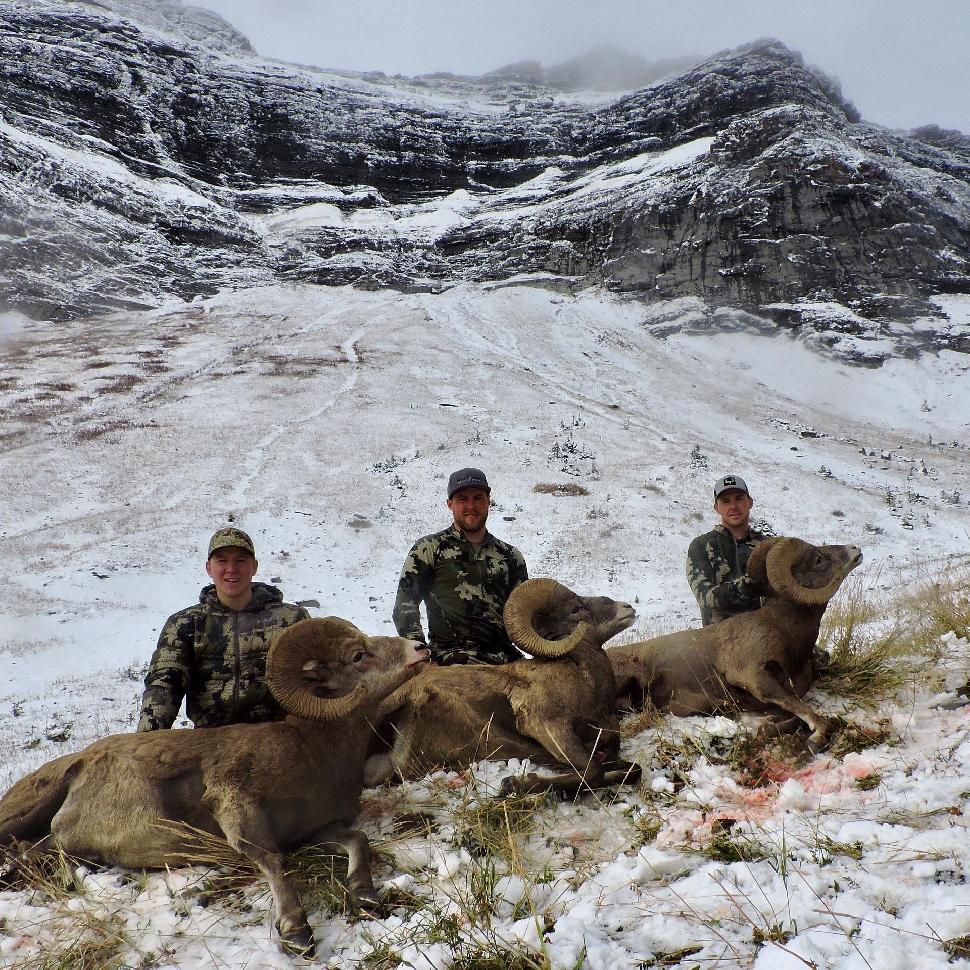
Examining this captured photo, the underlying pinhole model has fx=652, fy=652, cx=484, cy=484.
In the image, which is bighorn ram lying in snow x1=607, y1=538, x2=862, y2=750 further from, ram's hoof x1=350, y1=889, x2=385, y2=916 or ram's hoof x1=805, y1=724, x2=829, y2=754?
ram's hoof x1=350, y1=889, x2=385, y2=916

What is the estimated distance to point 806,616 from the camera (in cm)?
457

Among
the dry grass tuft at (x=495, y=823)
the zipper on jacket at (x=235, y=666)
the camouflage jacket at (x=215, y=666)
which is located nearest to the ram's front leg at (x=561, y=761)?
the dry grass tuft at (x=495, y=823)

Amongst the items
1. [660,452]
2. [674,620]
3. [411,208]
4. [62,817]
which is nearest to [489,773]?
[62,817]

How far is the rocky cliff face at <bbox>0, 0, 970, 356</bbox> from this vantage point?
185 ft

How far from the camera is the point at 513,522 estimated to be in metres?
18.8

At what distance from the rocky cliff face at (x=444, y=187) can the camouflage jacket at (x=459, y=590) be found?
53.1 meters

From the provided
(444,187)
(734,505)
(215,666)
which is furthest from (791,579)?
(444,187)

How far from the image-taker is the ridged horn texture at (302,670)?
11.9 feet

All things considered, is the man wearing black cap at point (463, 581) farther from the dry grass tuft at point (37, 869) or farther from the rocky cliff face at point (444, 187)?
the rocky cliff face at point (444, 187)

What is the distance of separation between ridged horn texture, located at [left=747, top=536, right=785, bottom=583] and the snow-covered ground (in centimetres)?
114

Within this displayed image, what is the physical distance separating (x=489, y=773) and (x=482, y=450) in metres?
21.5

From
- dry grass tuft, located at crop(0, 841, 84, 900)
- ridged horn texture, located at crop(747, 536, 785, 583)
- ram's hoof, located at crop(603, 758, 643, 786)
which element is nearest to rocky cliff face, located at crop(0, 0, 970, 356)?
ridged horn texture, located at crop(747, 536, 785, 583)

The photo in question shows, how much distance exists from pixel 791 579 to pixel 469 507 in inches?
102

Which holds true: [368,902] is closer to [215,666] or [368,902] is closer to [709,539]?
[215,666]
